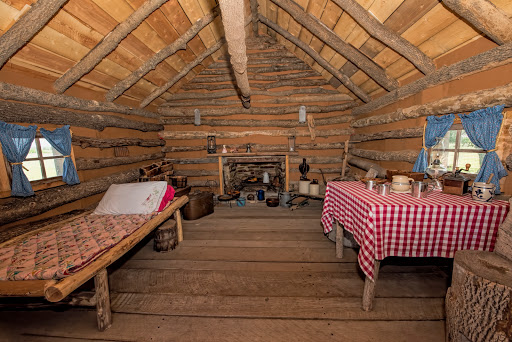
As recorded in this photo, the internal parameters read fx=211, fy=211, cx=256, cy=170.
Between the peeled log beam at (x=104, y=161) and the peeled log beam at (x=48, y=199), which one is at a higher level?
the peeled log beam at (x=104, y=161)

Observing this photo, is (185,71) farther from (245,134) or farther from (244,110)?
(245,134)

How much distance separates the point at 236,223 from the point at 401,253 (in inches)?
130

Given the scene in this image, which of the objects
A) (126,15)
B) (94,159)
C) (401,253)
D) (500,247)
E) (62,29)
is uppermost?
(126,15)

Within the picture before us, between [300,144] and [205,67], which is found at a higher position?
[205,67]

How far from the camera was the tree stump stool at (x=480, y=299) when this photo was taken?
1323 millimetres

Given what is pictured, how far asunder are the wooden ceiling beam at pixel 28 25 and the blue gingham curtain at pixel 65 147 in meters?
1.28

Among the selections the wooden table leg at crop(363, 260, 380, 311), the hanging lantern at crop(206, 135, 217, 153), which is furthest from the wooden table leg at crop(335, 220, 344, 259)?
the hanging lantern at crop(206, 135, 217, 153)

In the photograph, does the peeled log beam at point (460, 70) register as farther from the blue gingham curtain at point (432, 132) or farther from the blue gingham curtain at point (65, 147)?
the blue gingham curtain at point (65, 147)

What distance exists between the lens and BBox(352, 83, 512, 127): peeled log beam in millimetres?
2514

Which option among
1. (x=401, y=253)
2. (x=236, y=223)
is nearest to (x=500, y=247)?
(x=401, y=253)

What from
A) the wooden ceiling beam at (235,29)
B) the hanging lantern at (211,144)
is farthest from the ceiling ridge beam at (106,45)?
the hanging lantern at (211,144)

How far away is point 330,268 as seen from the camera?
9.90 feet

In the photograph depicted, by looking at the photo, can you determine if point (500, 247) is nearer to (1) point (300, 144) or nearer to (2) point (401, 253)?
(2) point (401, 253)

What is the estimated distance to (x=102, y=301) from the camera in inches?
84.0
